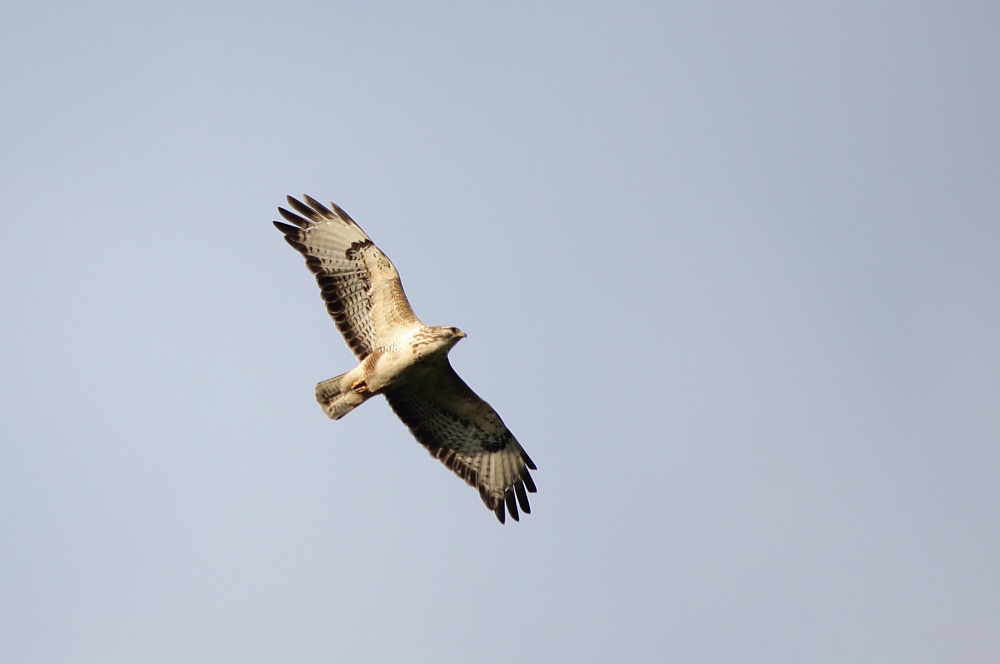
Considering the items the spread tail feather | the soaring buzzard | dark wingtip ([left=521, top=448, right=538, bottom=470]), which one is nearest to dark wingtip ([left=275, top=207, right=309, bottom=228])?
the soaring buzzard

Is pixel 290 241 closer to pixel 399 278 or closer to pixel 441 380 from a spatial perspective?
pixel 399 278

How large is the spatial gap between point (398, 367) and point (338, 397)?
0.86 metres

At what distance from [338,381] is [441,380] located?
1.19 m

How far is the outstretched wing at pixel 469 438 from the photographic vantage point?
42.5ft

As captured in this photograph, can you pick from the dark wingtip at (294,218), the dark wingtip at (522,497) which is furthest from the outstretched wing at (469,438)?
the dark wingtip at (294,218)

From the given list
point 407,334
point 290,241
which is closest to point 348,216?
point 290,241

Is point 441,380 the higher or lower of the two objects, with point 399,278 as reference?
lower

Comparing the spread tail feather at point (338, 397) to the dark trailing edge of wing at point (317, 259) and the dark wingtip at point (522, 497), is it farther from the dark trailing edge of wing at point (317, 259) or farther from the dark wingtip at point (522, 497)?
the dark wingtip at point (522, 497)

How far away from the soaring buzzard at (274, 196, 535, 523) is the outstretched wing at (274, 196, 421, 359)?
0.04ft

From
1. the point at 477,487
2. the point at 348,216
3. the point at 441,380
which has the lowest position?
the point at 477,487

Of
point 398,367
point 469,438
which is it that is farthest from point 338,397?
point 469,438

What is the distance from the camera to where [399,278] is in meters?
12.8

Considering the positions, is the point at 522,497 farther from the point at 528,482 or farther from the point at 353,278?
the point at 353,278

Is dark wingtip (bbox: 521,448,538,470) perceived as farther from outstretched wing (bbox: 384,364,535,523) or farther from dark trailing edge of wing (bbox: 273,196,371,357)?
dark trailing edge of wing (bbox: 273,196,371,357)
